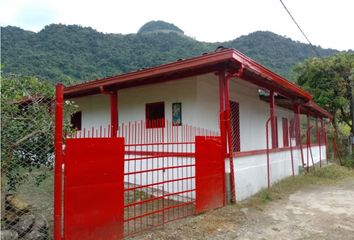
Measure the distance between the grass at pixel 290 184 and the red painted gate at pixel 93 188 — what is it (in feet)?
9.89

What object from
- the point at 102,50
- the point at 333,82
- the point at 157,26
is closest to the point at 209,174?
the point at 333,82

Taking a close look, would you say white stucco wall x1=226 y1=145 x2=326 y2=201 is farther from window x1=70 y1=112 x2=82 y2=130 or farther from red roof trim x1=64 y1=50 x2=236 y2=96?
window x1=70 y1=112 x2=82 y2=130

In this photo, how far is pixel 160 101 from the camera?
811cm

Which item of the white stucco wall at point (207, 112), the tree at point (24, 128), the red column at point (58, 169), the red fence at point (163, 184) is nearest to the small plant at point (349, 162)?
the white stucco wall at point (207, 112)

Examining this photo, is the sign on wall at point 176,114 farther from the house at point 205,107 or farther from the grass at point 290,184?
the grass at point 290,184

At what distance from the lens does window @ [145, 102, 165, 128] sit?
314 inches

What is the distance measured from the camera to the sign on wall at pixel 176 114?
25.1 feet

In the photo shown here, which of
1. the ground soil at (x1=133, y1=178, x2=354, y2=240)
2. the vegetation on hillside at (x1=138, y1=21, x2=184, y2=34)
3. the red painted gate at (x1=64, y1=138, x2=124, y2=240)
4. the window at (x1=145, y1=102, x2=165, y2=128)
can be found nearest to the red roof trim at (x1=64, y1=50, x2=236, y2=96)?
the window at (x1=145, y1=102, x2=165, y2=128)

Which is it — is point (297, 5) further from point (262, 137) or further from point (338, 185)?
point (338, 185)

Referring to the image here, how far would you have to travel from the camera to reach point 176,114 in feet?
25.3

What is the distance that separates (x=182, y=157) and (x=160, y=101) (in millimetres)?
2180

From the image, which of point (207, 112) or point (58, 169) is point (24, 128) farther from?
point (207, 112)

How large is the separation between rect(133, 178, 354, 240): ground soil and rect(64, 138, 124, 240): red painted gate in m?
0.64

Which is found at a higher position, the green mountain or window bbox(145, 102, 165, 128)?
the green mountain
